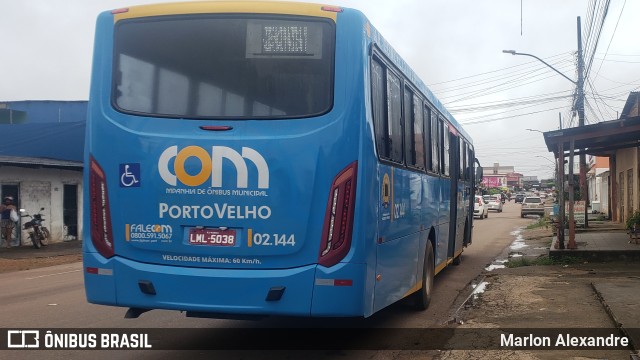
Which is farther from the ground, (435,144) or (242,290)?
(435,144)

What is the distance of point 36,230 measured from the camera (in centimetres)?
2017

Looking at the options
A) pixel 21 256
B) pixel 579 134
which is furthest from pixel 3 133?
pixel 579 134

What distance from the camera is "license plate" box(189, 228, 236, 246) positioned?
5.60 m

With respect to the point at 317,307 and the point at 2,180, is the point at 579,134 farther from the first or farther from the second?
the point at 2,180

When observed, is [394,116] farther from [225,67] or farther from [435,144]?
[435,144]

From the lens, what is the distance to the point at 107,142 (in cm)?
592

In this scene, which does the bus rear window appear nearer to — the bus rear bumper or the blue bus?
the blue bus

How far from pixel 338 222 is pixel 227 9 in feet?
7.13

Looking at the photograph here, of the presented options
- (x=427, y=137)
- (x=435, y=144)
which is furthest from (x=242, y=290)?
(x=435, y=144)

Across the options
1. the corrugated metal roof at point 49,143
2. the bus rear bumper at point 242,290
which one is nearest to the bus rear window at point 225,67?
the bus rear bumper at point 242,290

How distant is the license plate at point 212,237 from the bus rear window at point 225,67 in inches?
39.8

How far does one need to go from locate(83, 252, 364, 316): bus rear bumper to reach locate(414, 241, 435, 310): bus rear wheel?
363 centimetres

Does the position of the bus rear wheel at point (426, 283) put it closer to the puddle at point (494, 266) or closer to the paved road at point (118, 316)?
the paved road at point (118, 316)

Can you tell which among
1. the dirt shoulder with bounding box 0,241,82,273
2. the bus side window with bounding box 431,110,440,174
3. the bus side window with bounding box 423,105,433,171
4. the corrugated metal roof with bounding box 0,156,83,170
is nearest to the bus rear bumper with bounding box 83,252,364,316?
the bus side window with bounding box 423,105,433,171
